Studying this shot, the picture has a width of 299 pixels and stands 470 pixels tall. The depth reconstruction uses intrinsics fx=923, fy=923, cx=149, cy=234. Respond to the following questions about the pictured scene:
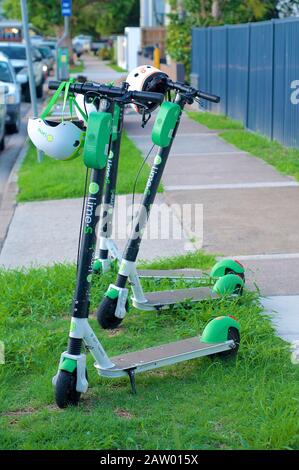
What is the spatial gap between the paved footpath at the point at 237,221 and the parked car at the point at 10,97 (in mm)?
4998

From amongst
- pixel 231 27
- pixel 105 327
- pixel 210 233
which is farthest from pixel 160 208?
pixel 231 27

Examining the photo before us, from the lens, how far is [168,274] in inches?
281

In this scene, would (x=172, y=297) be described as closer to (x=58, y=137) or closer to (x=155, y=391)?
(x=155, y=391)

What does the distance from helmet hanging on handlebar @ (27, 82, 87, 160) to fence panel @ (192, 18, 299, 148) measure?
965 cm

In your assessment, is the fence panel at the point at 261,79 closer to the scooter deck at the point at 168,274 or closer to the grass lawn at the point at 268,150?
the grass lawn at the point at 268,150

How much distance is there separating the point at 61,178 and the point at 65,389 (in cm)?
792

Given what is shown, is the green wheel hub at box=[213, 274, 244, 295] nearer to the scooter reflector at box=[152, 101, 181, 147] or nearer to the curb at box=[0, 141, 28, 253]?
the scooter reflector at box=[152, 101, 181, 147]

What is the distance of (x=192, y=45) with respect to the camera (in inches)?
1019

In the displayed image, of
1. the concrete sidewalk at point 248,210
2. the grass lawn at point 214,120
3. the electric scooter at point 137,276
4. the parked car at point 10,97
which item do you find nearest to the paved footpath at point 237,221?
the concrete sidewalk at point 248,210

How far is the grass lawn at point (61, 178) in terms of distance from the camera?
11.5m

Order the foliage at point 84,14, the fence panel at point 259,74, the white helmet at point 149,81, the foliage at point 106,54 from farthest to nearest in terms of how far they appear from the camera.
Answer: the foliage at point 106,54, the foliage at point 84,14, the fence panel at point 259,74, the white helmet at point 149,81

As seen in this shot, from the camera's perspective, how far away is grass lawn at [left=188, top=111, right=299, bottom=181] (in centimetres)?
1326

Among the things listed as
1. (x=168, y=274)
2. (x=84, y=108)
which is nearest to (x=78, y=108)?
(x=84, y=108)

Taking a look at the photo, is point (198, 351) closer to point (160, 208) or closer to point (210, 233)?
point (210, 233)
